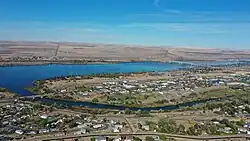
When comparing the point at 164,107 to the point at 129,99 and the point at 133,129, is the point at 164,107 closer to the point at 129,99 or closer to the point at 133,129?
the point at 129,99

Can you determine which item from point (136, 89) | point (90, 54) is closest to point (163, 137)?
point (136, 89)

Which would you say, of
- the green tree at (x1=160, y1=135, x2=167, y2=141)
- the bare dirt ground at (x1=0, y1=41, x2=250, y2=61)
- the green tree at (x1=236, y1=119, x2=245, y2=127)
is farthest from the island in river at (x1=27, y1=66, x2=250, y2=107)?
the bare dirt ground at (x1=0, y1=41, x2=250, y2=61)

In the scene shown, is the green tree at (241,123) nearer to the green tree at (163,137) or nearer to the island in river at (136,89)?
the green tree at (163,137)

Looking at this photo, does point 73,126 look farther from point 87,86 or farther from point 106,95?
point 87,86

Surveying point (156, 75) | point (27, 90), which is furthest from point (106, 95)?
point (156, 75)

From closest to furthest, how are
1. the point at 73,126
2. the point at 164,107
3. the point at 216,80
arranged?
the point at 73,126, the point at 164,107, the point at 216,80

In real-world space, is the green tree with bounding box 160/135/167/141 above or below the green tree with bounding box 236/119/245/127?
below

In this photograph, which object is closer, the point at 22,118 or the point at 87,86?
the point at 22,118

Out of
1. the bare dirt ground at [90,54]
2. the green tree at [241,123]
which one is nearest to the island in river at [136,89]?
the green tree at [241,123]

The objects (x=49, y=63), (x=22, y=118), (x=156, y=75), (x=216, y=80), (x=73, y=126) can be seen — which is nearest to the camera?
(x=73, y=126)

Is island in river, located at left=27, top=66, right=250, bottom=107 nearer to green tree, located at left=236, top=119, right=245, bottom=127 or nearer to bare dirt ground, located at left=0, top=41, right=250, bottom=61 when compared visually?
green tree, located at left=236, top=119, right=245, bottom=127
